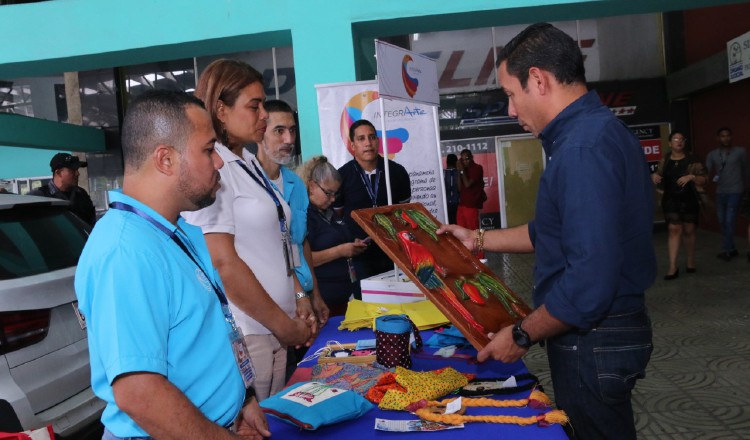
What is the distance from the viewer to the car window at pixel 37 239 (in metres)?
2.80

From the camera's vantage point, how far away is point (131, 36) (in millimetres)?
6031

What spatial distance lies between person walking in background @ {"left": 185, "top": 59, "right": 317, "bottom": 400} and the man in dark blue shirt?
71 cm

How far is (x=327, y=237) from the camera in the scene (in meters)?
3.61

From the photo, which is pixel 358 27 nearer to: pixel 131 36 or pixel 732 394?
pixel 131 36

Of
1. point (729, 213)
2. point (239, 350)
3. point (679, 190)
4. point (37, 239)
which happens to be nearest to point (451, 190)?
point (679, 190)

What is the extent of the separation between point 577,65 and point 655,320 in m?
4.52

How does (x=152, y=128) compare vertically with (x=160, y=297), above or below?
above

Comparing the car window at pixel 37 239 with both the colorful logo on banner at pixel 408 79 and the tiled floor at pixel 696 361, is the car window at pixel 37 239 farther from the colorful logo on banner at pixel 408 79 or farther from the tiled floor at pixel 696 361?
the tiled floor at pixel 696 361

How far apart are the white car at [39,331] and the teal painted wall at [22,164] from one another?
12.4m

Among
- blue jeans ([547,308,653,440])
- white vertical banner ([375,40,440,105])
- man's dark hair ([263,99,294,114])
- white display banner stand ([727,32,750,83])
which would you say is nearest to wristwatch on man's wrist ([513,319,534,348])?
blue jeans ([547,308,653,440])

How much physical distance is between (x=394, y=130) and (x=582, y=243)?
4202 mm

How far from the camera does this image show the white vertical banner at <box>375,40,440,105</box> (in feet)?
13.1

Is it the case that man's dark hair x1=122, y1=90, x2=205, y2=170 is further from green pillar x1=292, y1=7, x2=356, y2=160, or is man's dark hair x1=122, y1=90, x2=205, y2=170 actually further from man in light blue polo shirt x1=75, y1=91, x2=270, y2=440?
green pillar x1=292, y1=7, x2=356, y2=160

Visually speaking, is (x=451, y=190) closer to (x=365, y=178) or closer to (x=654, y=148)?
(x=365, y=178)
